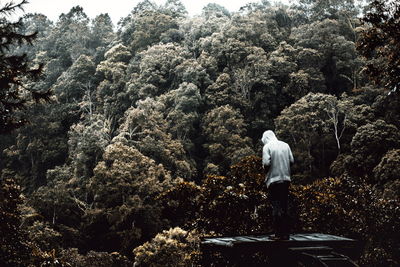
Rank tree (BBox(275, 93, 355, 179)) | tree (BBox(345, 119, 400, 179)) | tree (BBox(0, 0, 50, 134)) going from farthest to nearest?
tree (BBox(275, 93, 355, 179)) < tree (BBox(345, 119, 400, 179)) < tree (BBox(0, 0, 50, 134))

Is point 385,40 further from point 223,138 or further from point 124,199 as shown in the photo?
point 223,138

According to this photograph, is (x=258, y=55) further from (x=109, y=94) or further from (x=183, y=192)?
(x=183, y=192)

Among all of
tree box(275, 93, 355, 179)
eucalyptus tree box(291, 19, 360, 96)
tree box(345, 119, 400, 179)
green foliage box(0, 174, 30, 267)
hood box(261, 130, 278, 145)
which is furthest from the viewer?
eucalyptus tree box(291, 19, 360, 96)

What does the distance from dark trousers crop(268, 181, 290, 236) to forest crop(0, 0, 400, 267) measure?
2.76m

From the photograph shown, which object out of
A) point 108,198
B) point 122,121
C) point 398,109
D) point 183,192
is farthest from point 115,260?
point 398,109

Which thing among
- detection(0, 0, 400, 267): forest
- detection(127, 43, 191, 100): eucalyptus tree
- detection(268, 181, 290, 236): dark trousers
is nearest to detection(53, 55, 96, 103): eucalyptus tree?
detection(0, 0, 400, 267): forest

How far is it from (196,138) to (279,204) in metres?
27.7

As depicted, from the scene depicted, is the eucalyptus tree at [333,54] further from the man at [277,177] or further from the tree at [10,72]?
the man at [277,177]

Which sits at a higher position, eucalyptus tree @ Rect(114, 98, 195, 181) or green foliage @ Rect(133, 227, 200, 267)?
eucalyptus tree @ Rect(114, 98, 195, 181)

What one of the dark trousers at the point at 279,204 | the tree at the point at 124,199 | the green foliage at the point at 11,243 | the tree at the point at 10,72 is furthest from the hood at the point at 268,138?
the tree at the point at 124,199

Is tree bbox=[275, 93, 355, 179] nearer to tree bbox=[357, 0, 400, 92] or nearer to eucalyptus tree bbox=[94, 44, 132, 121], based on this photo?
eucalyptus tree bbox=[94, 44, 132, 121]

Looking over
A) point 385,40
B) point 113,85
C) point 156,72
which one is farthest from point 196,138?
point 385,40

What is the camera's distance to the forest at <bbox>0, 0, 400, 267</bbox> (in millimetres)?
11289

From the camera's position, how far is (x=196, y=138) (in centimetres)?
3278
